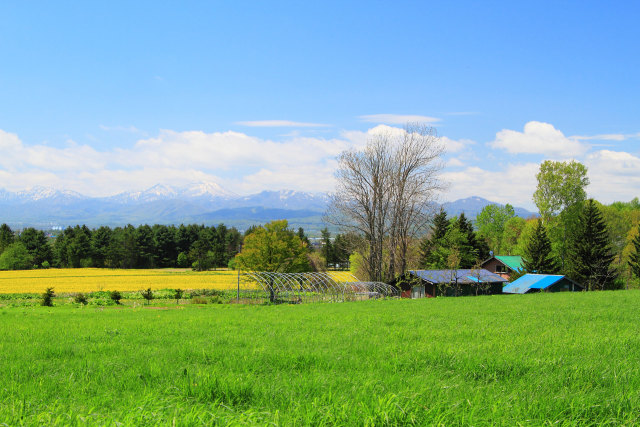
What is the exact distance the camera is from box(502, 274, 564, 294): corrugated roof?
163 ft

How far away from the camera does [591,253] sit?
53.1 meters

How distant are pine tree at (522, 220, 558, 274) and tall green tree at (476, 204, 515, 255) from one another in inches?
1280

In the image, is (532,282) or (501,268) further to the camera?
(501,268)

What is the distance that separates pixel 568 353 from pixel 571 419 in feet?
11.3

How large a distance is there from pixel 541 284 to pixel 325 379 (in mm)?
51364

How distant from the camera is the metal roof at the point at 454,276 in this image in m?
47.7

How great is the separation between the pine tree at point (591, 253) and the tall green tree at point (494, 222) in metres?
36.8

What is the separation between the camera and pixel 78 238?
99188mm

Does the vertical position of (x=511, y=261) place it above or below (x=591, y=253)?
below

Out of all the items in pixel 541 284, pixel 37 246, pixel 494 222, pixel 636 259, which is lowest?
pixel 541 284

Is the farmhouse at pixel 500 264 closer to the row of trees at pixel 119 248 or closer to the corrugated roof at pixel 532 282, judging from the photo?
the corrugated roof at pixel 532 282

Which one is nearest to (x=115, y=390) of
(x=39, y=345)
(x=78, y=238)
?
(x=39, y=345)

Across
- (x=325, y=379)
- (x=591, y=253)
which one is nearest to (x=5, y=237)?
(x=591, y=253)

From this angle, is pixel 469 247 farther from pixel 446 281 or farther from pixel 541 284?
pixel 446 281
